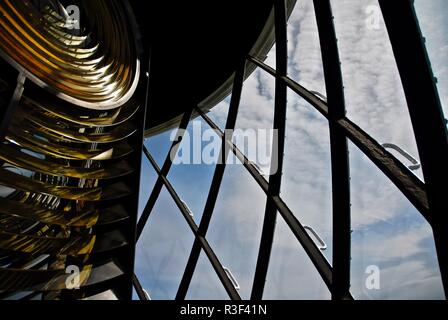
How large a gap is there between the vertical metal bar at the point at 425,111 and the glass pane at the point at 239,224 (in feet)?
15.7

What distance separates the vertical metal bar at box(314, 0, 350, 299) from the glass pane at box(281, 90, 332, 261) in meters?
0.36

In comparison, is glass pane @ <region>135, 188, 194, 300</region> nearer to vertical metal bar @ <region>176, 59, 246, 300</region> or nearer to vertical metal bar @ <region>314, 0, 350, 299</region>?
vertical metal bar @ <region>176, 59, 246, 300</region>

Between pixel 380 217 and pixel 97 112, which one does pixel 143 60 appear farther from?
pixel 380 217

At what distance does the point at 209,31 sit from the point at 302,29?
352cm

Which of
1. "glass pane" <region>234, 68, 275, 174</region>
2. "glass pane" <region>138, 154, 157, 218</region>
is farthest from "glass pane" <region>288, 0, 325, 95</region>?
"glass pane" <region>138, 154, 157, 218</region>

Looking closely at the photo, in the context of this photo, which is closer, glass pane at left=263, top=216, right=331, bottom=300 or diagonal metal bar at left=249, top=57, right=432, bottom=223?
diagonal metal bar at left=249, top=57, right=432, bottom=223

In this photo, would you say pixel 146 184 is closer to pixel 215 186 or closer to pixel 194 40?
pixel 215 186

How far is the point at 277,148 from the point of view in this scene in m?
8.00

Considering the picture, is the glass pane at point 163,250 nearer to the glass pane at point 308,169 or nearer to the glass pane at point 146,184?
the glass pane at point 146,184

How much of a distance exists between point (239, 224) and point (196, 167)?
290 cm

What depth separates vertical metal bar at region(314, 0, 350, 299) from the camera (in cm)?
543

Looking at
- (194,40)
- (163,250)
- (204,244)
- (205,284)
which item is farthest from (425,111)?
(163,250)

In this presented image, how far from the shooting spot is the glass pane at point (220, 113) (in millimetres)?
10945

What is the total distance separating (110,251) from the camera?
555 centimetres
